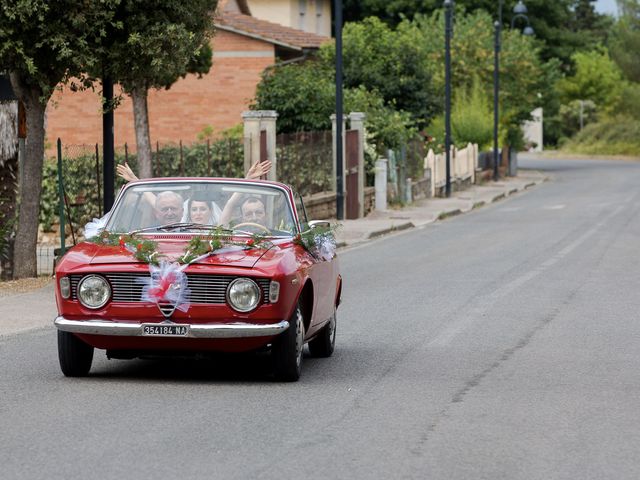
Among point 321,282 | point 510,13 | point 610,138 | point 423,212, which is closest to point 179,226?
point 321,282

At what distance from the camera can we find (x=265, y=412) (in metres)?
8.86

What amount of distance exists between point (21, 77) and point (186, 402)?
364 inches

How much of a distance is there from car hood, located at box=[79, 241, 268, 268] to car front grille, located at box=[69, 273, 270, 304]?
117 millimetres

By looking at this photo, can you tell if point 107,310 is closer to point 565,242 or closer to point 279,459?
point 279,459

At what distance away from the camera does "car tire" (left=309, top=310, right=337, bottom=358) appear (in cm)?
1152

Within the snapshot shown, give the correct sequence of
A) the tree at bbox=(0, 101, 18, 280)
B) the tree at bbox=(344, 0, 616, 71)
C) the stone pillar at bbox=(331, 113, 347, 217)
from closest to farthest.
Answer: the tree at bbox=(0, 101, 18, 280)
the stone pillar at bbox=(331, 113, 347, 217)
the tree at bbox=(344, 0, 616, 71)

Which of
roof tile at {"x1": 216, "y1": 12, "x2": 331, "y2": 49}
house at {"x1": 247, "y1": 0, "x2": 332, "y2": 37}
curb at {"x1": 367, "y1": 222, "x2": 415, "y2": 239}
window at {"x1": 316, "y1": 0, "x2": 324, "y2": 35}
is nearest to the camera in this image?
curb at {"x1": 367, "y1": 222, "x2": 415, "y2": 239}

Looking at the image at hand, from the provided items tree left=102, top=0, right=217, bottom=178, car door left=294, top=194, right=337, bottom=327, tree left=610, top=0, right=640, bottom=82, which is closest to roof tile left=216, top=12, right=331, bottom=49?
tree left=102, top=0, right=217, bottom=178

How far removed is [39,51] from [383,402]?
9066 mm

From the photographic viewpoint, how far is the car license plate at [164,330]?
31.5ft

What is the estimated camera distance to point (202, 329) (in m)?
9.59

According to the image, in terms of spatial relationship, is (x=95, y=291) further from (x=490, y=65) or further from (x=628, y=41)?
(x=628, y=41)

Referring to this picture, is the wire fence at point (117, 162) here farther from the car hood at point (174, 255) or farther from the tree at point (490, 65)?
the tree at point (490, 65)

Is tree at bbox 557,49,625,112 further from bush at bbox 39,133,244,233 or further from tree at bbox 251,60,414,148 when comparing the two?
bush at bbox 39,133,244,233
